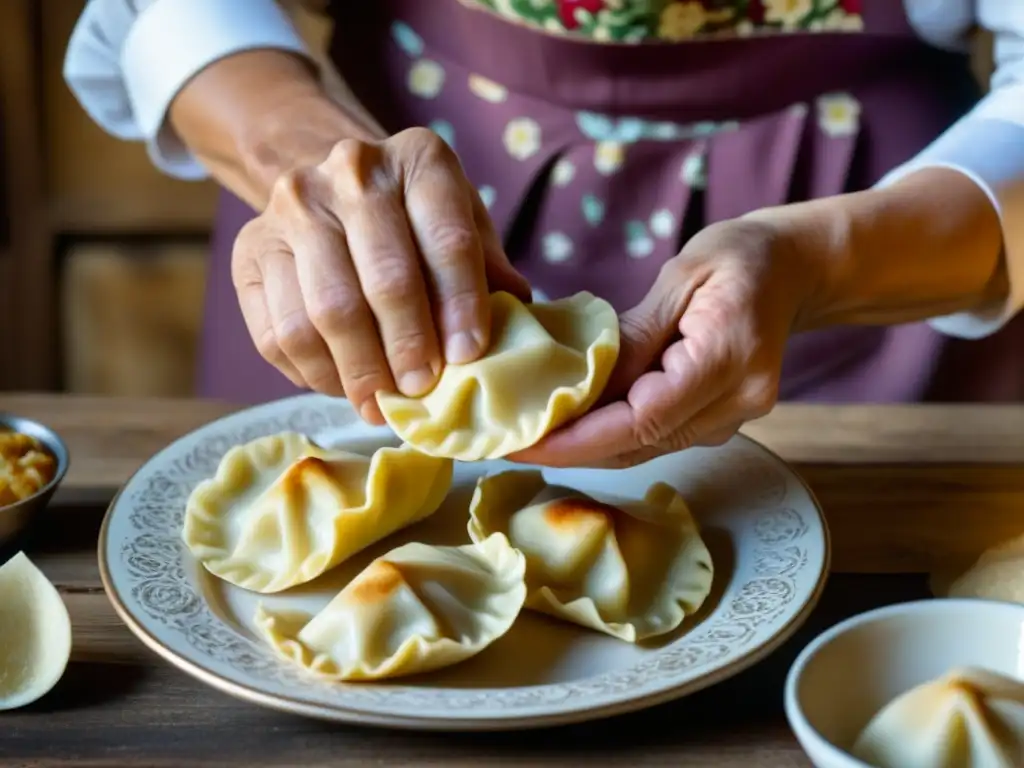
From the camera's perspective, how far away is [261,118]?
3.74ft

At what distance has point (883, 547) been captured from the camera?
94 cm

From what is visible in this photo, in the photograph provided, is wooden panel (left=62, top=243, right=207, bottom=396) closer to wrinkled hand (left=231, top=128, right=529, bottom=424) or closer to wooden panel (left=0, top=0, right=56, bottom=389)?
wooden panel (left=0, top=0, right=56, bottom=389)

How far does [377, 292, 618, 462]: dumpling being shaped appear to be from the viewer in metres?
0.82

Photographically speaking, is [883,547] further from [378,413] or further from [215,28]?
[215,28]

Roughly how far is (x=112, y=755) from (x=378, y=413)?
0.99 ft

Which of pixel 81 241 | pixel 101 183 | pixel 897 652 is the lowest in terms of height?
pixel 81 241

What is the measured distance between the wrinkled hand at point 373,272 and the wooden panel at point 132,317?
126cm

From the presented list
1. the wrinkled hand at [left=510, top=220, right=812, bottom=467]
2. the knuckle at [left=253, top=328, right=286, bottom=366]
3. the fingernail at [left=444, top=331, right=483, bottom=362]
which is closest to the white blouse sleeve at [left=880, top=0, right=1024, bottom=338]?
the wrinkled hand at [left=510, top=220, right=812, bottom=467]

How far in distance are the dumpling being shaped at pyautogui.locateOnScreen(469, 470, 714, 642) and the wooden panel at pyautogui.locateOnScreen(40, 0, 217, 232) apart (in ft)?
4.25

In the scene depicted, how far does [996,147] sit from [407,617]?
2.44 ft

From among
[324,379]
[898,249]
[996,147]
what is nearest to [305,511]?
[324,379]

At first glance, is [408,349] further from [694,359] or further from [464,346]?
[694,359]

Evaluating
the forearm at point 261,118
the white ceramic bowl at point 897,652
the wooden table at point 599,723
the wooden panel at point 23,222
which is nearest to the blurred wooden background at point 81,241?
the wooden panel at point 23,222

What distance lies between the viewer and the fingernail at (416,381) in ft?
2.78
